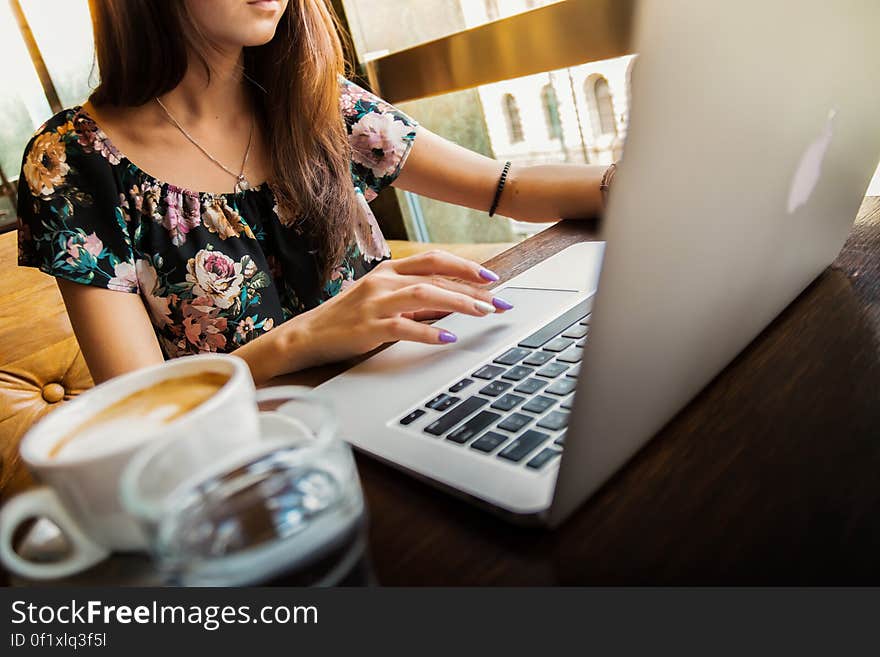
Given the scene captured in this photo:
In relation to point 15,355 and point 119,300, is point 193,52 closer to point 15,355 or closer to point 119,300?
point 119,300

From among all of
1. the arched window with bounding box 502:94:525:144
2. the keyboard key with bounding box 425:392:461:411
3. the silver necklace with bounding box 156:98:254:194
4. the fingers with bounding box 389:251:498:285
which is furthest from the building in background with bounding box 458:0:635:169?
the keyboard key with bounding box 425:392:461:411

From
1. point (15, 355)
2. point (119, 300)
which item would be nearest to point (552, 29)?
point (119, 300)

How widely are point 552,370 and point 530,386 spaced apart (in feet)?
0.08

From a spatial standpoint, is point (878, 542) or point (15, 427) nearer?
point (878, 542)

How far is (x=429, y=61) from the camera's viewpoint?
203cm

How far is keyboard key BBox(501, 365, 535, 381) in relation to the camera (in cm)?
44

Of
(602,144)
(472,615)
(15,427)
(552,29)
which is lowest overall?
(602,144)

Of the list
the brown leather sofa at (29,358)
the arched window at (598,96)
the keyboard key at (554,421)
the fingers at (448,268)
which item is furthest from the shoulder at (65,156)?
the arched window at (598,96)

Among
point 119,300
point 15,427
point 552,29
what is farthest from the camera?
point 552,29

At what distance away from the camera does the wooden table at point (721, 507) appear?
27cm

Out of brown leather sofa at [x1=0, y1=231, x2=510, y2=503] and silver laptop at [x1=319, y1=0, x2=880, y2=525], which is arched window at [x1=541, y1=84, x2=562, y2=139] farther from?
silver laptop at [x1=319, y1=0, x2=880, y2=525]

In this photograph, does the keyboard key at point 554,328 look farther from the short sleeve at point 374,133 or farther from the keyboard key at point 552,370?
the short sleeve at point 374,133

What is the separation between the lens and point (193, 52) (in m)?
0.89

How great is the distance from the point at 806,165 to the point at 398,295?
327mm
